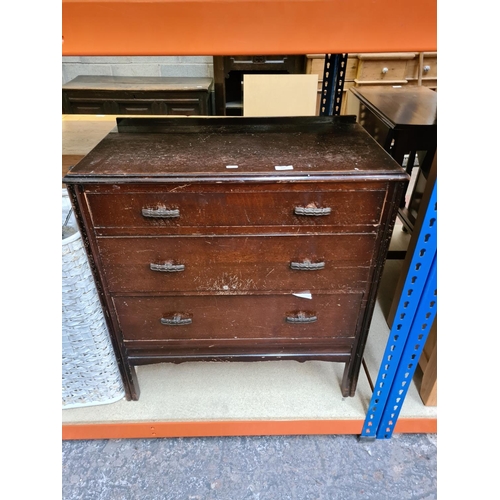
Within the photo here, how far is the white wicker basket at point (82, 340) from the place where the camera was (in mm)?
1036

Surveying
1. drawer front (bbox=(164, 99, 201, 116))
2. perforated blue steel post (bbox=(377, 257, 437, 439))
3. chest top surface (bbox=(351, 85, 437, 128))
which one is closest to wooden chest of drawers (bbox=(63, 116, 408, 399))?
perforated blue steel post (bbox=(377, 257, 437, 439))

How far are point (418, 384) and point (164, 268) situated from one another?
1.02 meters

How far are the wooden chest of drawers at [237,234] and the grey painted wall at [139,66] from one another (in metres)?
2.63

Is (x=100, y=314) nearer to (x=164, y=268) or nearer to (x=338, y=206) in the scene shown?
(x=164, y=268)

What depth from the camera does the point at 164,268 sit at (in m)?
1.01

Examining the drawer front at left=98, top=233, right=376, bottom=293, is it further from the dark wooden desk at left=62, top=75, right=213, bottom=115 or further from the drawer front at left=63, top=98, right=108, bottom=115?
the drawer front at left=63, top=98, right=108, bottom=115

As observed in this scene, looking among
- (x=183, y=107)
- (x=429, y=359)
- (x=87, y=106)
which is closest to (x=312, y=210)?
(x=429, y=359)

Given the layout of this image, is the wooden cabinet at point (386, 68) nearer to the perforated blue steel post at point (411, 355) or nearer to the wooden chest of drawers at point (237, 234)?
the wooden chest of drawers at point (237, 234)

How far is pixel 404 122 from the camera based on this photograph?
4.79ft

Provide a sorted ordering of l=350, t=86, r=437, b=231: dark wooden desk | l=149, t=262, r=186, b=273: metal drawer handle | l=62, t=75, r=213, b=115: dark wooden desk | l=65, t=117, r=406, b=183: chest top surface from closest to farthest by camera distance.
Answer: l=65, t=117, r=406, b=183: chest top surface
l=149, t=262, r=186, b=273: metal drawer handle
l=350, t=86, r=437, b=231: dark wooden desk
l=62, t=75, r=213, b=115: dark wooden desk

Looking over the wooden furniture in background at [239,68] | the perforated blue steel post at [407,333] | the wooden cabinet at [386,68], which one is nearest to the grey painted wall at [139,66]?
the wooden furniture in background at [239,68]

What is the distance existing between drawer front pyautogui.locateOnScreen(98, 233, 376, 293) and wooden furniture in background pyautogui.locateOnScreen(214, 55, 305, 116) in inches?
103

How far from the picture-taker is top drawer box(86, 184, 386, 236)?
0.91 m
